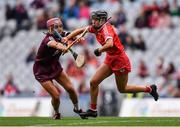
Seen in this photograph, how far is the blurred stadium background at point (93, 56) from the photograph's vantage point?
21.0 m

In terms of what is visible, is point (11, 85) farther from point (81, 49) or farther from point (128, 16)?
point (128, 16)

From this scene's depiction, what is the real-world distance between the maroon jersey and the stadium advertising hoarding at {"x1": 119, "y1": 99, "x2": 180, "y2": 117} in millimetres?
4911

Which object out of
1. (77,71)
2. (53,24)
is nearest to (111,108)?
(77,71)

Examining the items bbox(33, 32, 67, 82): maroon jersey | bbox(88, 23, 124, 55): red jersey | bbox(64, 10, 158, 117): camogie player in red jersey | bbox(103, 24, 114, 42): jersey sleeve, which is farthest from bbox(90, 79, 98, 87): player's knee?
bbox(33, 32, 67, 82): maroon jersey

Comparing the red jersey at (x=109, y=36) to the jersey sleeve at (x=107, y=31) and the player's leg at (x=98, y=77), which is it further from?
the player's leg at (x=98, y=77)

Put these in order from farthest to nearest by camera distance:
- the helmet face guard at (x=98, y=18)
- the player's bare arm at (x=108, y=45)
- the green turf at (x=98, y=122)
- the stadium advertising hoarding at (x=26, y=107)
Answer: the stadium advertising hoarding at (x=26, y=107) < the helmet face guard at (x=98, y=18) < the player's bare arm at (x=108, y=45) < the green turf at (x=98, y=122)

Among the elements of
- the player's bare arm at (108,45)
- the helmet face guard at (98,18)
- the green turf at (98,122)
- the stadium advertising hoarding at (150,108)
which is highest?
the helmet face guard at (98,18)

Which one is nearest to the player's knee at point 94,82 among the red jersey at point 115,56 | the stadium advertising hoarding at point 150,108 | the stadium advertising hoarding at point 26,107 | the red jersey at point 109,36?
the red jersey at point 115,56

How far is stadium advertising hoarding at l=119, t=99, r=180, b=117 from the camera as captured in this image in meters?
19.7

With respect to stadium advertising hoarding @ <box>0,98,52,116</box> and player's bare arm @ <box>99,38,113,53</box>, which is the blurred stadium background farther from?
player's bare arm @ <box>99,38,113,53</box>

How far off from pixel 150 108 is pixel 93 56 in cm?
451

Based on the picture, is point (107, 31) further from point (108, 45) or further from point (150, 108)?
point (150, 108)

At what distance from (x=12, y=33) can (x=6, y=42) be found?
1.38 feet

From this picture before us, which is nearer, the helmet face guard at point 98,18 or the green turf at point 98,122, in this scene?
the green turf at point 98,122
